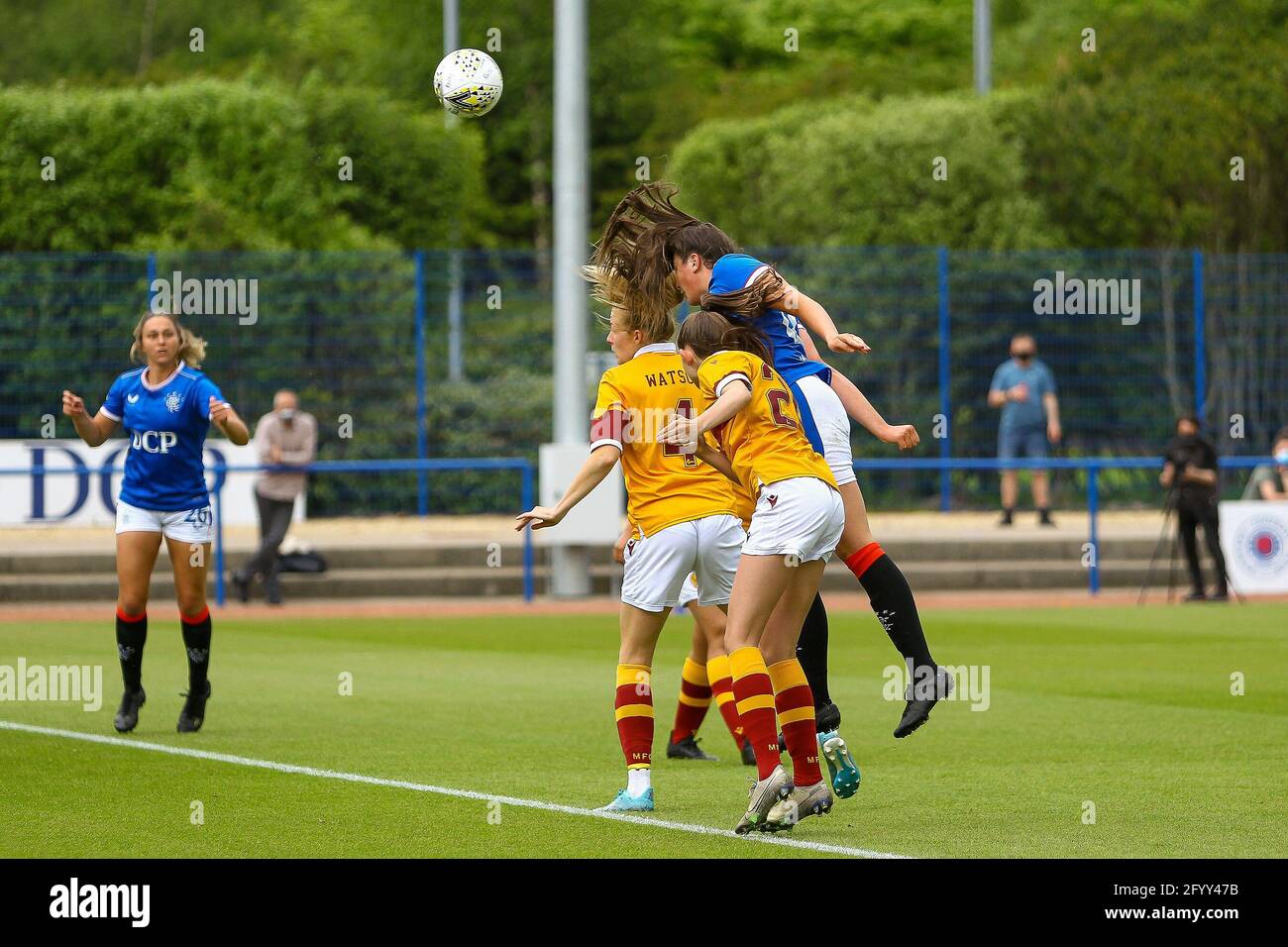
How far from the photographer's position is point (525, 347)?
22859 mm

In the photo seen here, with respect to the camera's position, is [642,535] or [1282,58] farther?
[1282,58]

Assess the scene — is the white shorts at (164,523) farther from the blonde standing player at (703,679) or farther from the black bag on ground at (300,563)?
the black bag on ground at (300,563)

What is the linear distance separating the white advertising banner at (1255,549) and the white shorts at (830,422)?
1200cm

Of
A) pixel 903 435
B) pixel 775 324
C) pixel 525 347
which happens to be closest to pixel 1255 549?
pixel 525 347

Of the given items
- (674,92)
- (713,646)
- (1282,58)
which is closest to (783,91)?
(674,92)

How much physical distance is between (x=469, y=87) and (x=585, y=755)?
14.0 feet

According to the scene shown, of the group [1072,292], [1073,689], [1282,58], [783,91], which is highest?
[783,91]

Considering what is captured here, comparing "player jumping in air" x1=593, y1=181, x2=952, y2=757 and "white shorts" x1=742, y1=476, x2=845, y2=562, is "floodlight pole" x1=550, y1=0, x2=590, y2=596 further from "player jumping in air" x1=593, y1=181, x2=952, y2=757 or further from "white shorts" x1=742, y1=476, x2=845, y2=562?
"white shorts" x1=742, y1=476, x2=845, y2=562

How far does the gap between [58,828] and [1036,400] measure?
16.3 meters

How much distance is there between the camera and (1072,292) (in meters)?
23.3

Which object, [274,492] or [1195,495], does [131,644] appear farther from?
[1195,495]

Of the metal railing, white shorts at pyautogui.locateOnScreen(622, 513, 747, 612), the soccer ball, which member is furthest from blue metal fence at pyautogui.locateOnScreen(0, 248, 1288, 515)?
white shorts at pyautogui.locateOnScreen(622, 513, 747, 612)

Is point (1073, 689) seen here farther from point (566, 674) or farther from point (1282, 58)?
point (1282, 58)

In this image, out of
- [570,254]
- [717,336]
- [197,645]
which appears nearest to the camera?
[717,336]
